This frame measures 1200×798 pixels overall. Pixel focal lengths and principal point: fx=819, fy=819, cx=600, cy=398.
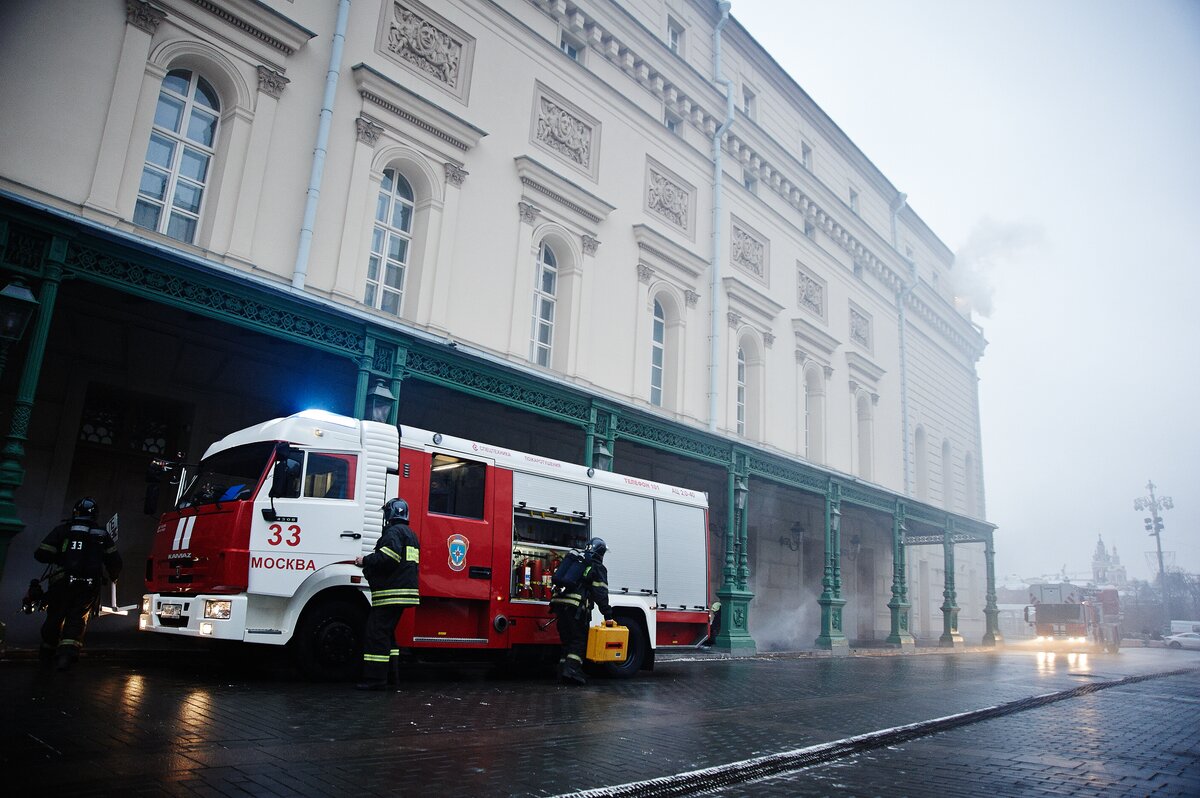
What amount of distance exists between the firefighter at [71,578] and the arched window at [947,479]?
32.9 m

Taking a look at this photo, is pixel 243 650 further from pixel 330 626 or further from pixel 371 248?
pixel 371 248

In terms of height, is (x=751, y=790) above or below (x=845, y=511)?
below

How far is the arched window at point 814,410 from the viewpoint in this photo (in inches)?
1037

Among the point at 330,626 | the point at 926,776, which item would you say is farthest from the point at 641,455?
the point at 926,776

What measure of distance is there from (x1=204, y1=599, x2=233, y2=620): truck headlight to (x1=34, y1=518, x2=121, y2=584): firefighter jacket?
1561mm

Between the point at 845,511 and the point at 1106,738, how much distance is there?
69.1 feet

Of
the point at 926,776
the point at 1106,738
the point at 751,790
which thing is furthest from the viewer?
the point at 1106,738

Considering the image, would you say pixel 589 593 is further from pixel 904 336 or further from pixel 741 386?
pixel 904 336

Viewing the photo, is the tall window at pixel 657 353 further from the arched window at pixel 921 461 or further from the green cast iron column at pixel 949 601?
the arched window at pixel 921 461

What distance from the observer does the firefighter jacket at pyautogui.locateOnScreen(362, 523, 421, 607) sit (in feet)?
27.3

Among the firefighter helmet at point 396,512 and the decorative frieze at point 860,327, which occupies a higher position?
the decorative frieze at point 860,327

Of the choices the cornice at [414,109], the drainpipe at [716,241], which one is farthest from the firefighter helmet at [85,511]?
the drainpipe at [716,241]

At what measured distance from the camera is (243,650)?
351 inches

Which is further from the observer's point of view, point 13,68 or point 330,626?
point 13,68
